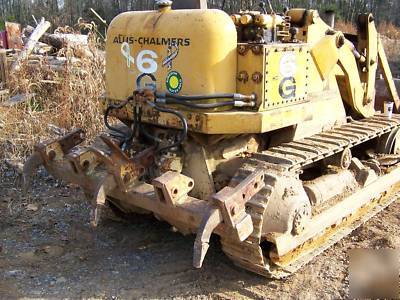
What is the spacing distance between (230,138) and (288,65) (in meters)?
0.76

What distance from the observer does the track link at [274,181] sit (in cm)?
370

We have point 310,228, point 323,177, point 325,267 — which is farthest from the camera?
point 323,177

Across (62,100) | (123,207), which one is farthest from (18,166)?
(123,207)

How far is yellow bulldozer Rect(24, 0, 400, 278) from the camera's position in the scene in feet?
12.4

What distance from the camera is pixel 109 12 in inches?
1054

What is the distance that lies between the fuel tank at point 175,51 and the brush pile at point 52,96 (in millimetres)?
2849

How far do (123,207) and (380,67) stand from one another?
358cm

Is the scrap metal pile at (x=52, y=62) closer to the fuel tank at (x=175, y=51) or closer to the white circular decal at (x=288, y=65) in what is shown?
the fuel tank at (x=175, y=51)

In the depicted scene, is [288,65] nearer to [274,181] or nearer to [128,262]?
[274,181]

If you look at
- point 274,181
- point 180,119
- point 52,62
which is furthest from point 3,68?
point 274,181

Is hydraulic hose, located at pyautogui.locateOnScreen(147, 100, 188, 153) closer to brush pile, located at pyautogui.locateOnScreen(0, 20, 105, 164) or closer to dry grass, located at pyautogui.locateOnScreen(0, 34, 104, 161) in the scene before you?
brush pile, located at pyautogui.locateOnScreen(0, 20, 105, 164)

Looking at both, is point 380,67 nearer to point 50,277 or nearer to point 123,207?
point 123,207

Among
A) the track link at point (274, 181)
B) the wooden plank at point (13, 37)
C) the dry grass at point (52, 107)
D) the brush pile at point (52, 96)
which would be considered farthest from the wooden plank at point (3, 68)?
the track link at point (274, 181)

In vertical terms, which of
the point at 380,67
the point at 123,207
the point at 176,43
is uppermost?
the point at 176,43
